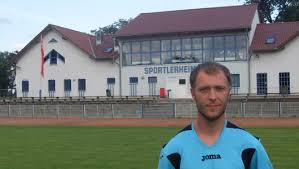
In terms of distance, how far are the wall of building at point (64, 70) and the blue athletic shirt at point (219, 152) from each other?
48.3 metres

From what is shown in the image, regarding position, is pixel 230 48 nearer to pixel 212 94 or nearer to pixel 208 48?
pixel 208 48

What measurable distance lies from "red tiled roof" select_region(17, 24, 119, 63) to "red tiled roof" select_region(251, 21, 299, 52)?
13.6 meters

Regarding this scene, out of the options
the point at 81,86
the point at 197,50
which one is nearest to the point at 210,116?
the point at 197,50

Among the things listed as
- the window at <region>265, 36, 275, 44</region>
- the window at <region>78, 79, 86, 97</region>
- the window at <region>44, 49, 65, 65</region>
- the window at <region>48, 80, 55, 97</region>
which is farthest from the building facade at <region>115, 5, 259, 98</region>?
the window at <region>48, 80, 55, 97</region>

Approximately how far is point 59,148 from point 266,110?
2227 centimetres

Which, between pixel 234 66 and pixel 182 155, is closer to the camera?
pixel 182 155

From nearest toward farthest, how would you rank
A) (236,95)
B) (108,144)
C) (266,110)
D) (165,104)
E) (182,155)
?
1. (182,155)
2. (108,144)
3. (266,110)
4. (165,104)
5. (236,95)

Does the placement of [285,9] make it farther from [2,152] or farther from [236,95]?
[2,152]

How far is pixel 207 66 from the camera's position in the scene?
3062 millimetres

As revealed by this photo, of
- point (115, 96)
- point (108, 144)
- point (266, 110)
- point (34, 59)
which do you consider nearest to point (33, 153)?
point (108, 144)

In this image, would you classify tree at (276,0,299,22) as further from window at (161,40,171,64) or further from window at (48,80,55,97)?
window at (48,80,55,97)

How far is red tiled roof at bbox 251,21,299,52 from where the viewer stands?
45938 millimetres

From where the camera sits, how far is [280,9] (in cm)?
6906

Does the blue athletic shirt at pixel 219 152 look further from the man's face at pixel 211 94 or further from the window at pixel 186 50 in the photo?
the window at pixel 186 50
